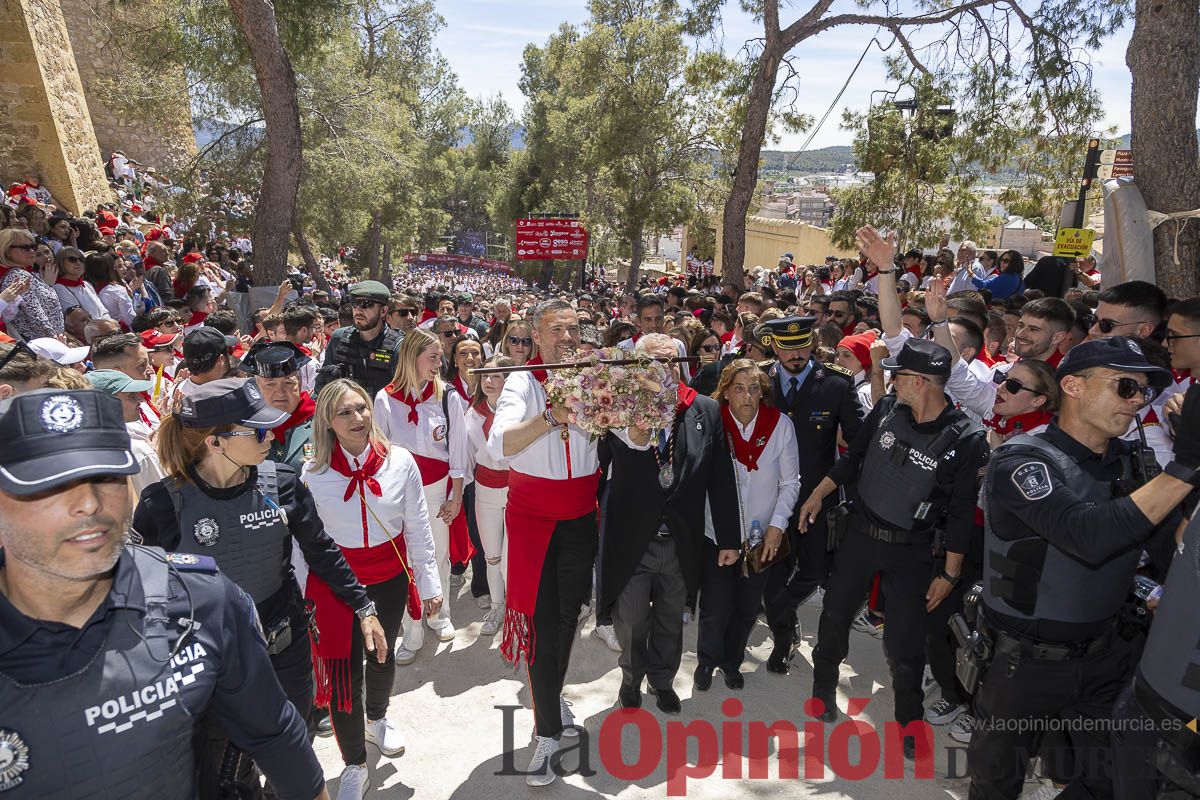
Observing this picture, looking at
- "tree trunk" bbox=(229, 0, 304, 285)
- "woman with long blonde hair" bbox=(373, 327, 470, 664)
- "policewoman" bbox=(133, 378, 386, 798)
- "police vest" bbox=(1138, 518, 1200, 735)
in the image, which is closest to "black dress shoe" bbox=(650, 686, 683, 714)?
"woman with long blonde hair" bbox=(373, 327, 470, 664)

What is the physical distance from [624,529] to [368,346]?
3349mm

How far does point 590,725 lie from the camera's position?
4164 millimetres

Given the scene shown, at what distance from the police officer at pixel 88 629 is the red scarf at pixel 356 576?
1507 millimetres

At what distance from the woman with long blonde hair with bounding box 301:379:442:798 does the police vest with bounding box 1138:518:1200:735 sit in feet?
9.96

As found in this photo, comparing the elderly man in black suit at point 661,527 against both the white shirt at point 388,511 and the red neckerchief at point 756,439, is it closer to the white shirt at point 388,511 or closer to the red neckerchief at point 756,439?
the red neckerchief at point 756,439

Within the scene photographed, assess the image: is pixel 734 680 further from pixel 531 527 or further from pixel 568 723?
pixel 531 527

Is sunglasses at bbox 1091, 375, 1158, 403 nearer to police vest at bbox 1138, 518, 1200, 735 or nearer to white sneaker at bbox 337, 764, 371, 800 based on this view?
police vest at bbox 1138, 518, 1200, 735

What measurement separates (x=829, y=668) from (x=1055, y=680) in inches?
54.5

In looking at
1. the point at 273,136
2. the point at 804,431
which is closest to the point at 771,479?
the point at 804,431

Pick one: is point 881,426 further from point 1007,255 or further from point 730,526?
point 1007,255

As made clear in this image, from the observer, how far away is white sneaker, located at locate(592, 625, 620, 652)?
16.6 feet

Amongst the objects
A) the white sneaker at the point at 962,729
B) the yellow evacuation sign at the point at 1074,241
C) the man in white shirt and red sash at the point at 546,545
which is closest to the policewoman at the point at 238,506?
the man in white shirt and red sash at the point at 546,545

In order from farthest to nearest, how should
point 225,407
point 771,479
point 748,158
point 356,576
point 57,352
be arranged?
point 748,158 < point 771,479 < point 57,352 < point 356,576 < point 225,407

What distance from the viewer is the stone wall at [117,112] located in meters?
15.5
